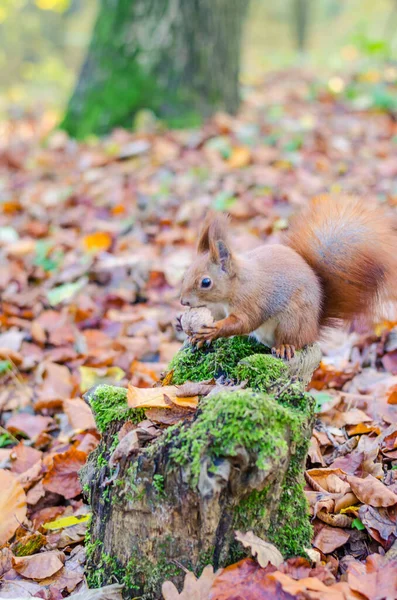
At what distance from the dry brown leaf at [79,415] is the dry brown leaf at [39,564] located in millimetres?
695

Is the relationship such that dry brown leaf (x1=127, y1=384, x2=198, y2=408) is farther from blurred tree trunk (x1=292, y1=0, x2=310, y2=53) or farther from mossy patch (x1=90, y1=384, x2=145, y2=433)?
blurred tree trunk (x1=292, y1=0, x2=310, y2=53)

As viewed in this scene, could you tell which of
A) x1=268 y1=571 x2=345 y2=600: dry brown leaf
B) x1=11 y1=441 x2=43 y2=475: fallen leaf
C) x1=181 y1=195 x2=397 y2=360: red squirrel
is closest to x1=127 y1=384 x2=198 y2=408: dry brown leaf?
x1=181 y1=195 x2=397 y2=360: red squirrel

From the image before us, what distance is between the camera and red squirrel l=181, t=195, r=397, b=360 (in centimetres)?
214

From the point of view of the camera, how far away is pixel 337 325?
2.30 metres

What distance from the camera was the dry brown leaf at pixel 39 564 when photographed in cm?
198

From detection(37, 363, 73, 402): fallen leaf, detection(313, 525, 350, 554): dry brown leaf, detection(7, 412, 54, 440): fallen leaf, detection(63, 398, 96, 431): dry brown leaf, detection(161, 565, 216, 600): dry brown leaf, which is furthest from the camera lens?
detection(37, 363, 73, 402): fallen leaf

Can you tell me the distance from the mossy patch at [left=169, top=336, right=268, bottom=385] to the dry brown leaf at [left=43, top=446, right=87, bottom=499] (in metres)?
0.62

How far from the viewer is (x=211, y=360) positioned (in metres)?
2.07

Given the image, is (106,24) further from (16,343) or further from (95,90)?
(16,343)

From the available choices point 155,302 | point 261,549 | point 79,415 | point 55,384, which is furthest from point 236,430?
point 155,302

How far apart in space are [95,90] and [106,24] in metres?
0.62

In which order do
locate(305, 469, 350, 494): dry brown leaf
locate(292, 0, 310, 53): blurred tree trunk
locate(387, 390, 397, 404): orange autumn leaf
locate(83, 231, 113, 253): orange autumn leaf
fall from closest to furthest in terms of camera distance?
locate(305, 469, 350, 494): dry brown leaf < locate(387, 390, 397, 404): orange autumn leaf < locate(83, 231, 113, 253): orange autumn leaf < locate(292, 0, 310, 53): blurred tree trunk

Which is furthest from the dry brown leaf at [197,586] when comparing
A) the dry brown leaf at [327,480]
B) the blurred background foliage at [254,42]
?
the blurred background foliage at [254,42]

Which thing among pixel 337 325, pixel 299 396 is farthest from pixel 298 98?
pixel 299 396
